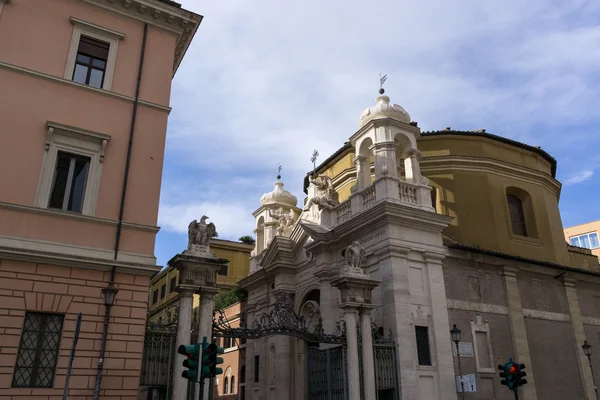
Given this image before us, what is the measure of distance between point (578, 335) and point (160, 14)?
19832 millimetres

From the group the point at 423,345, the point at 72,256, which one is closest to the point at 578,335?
the point at 423,345

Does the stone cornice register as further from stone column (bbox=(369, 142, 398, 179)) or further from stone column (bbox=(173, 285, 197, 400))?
stone column (bbox=(173, 285, 197, 400))

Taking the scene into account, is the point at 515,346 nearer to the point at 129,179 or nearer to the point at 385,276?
the point at 385,276

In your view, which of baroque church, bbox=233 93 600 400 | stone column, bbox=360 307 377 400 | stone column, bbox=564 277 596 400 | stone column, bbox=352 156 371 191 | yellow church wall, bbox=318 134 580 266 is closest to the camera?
stone column, bbox=360 307 377 400

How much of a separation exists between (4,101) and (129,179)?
11.0 feet

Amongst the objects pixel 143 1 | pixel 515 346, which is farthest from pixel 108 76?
pixel 515 346

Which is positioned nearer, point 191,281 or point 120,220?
point 120,220

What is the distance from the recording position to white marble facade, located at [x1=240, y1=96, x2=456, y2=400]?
16.9 metres

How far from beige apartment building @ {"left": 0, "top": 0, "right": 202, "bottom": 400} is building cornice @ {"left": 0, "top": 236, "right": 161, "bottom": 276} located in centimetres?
2

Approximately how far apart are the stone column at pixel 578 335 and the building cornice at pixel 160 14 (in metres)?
17.9

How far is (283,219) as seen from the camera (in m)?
26.3

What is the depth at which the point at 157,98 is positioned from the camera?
48.1 ft

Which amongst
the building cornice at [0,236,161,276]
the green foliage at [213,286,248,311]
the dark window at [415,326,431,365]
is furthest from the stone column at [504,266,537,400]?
the green foliage at [213,286,248,311]

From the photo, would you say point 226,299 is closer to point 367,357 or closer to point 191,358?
point 367,357
